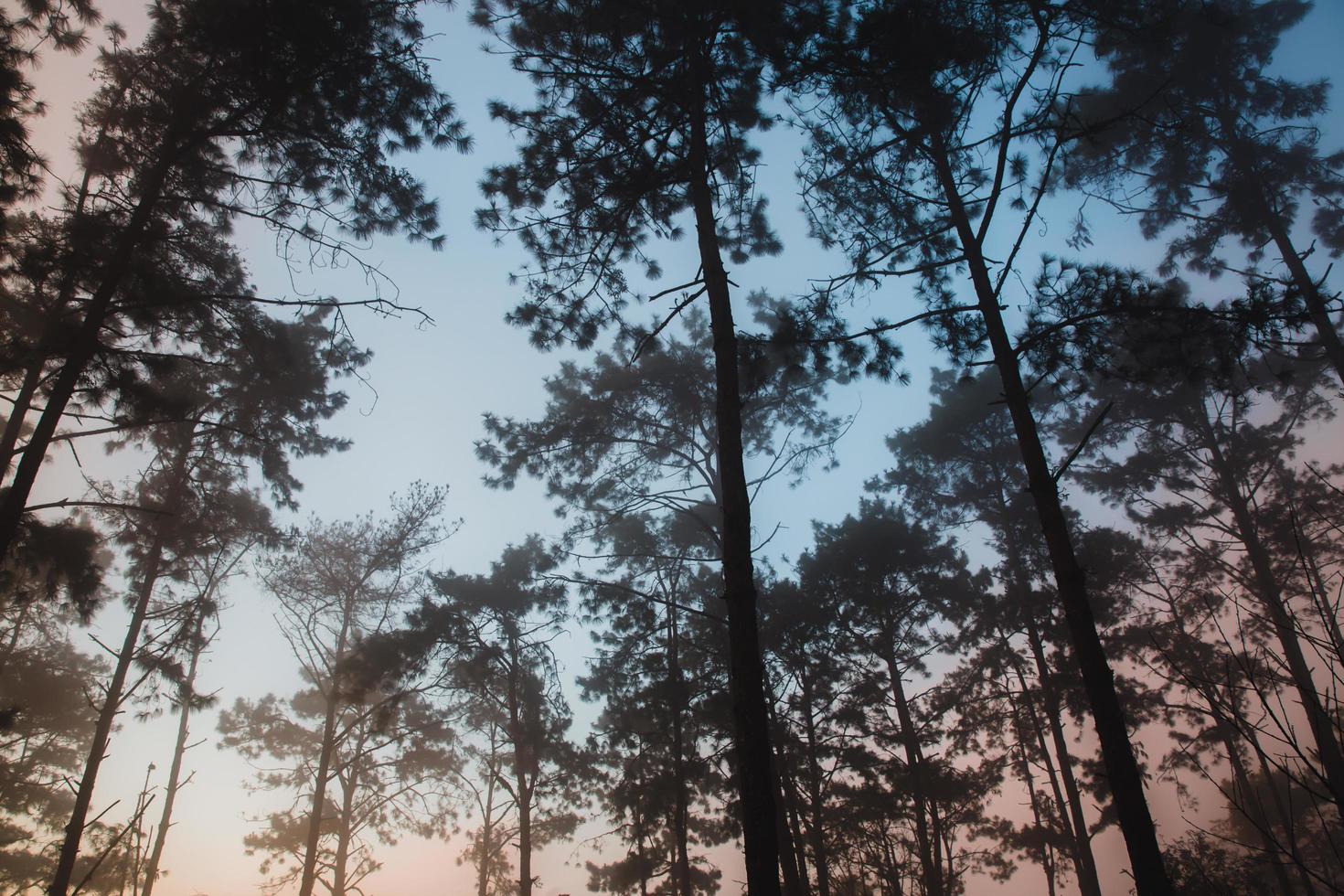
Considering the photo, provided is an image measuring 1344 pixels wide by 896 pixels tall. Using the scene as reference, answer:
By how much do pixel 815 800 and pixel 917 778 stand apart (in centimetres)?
210

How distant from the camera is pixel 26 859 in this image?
74.7 ft

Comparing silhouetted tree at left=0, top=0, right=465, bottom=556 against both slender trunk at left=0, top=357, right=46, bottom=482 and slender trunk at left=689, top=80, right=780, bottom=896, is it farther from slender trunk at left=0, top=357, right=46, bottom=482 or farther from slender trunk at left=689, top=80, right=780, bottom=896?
slender trunk at left=689, top=80, right=780, bottom=896

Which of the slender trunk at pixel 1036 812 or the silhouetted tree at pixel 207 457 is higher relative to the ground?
the silhouetted tree at pixel 207 457

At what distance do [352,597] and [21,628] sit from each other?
27.6 feet

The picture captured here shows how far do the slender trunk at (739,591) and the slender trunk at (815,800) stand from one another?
773cm

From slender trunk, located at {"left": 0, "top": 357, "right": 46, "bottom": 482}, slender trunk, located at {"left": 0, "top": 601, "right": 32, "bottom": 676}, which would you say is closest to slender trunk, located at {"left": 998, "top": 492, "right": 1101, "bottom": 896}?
slender trunk, located at {"left": 0, "top": 357, "right": 46, "bottom": 482}

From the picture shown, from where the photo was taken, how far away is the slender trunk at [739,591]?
521cm

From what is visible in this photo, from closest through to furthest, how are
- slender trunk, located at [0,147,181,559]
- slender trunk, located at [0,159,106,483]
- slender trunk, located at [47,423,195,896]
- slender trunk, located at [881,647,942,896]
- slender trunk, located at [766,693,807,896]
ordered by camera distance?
slender trunk, located at [0,147,181,559] → slender trunk, located at [0,159,106,483] → slender trunk, located at [47,423,195,896] → slender trunk, located at [766,693,807,896] → slender trunk, located at [881,647,942,896]

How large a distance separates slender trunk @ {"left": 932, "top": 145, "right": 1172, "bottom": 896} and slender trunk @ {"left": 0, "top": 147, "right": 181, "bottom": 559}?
8287 millimetres

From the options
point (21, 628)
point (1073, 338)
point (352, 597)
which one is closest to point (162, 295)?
point (1073, 338)

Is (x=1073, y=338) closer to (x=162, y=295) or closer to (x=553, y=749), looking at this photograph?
(x=162, y=295)

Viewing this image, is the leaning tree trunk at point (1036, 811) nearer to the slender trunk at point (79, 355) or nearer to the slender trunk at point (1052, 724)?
the slender trunk at point (1052, 724)

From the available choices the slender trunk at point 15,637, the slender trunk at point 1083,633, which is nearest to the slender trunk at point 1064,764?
the slender trunk at point 1083,633

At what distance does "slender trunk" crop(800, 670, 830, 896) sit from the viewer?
40.7ft
